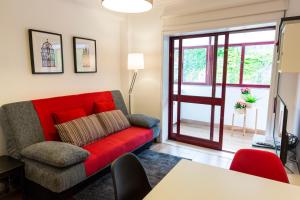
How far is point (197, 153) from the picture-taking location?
337 centimetres

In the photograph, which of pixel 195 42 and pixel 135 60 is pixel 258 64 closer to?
pixel 195 42

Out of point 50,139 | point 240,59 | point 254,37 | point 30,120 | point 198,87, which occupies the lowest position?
point 50,139

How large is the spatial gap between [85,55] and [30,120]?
136 centimetres

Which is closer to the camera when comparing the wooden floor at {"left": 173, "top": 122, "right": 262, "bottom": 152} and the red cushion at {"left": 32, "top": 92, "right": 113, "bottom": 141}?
the red cushion at {"left": 32, "top": 92, "right": 113, "bottom": 141}

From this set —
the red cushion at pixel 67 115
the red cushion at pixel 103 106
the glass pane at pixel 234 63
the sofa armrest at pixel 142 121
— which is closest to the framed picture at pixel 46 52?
the red cushion at pixel 67 115

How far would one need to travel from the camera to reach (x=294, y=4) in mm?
2373

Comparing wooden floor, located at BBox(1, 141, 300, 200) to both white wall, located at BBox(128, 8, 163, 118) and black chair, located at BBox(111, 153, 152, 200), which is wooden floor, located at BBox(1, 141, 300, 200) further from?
black chair, located at BBox(111, 153, 152, 200)

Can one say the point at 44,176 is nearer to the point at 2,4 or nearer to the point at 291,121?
the point at 2,4

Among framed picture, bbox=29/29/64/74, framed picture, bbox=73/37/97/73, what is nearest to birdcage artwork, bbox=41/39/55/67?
framed picture, bbox=29/29/64/74

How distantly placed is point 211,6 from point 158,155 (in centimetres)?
250

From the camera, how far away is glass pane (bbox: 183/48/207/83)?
3527mm

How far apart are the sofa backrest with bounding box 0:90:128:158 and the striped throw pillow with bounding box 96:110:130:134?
438 mm

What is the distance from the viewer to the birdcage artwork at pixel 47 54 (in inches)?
103

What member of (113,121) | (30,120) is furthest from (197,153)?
(30,120)
